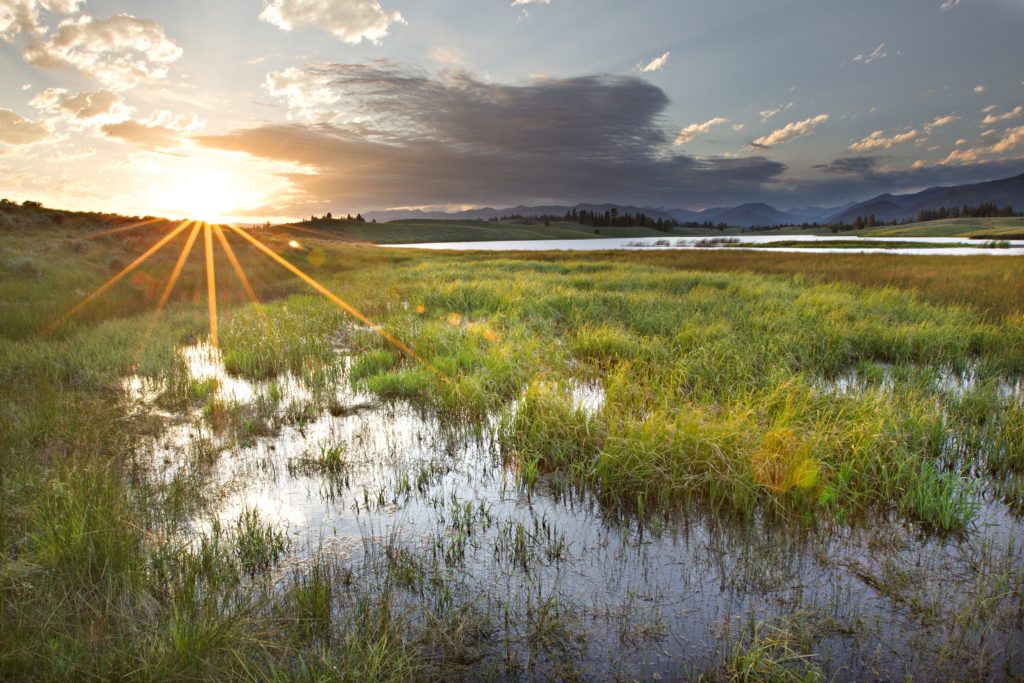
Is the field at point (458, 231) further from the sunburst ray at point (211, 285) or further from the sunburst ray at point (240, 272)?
the sunburst ray at point (240, 272)

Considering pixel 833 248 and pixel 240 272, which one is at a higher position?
pixel 833 248

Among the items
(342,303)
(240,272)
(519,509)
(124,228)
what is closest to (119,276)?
(240,272)

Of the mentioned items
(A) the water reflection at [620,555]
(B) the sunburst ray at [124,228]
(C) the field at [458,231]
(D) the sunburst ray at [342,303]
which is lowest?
(A) the water reflection at [620,555]

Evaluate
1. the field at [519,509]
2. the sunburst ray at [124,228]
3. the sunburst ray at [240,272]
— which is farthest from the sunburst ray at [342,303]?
the sunburst ray at [124,228]

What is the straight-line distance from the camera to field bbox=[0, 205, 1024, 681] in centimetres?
317

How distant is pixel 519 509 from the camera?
16.9 feet

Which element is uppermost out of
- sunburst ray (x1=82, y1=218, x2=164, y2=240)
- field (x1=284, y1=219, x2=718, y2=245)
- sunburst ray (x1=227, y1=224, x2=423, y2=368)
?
field (x1=284, y1=219, x2=718, y2=245)

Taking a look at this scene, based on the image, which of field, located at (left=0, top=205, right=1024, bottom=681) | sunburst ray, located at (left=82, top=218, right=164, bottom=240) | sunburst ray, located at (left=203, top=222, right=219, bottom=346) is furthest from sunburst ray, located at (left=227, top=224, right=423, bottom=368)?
sunburst ray, located at (left=82, top=218, right=164, bottom=240)

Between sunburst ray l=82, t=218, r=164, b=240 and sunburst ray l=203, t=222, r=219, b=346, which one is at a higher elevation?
sunburst ray l=82, t=218, r=164, b=240

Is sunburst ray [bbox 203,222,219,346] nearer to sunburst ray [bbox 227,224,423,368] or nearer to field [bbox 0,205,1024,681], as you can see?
field [bbox 0,205,1024,681]

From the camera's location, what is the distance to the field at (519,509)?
10.4 ft

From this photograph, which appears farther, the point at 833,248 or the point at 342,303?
the point at 833,248

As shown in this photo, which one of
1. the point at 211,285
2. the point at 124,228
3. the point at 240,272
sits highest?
the point at 124,228

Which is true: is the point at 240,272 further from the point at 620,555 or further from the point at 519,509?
the point at 620,555
